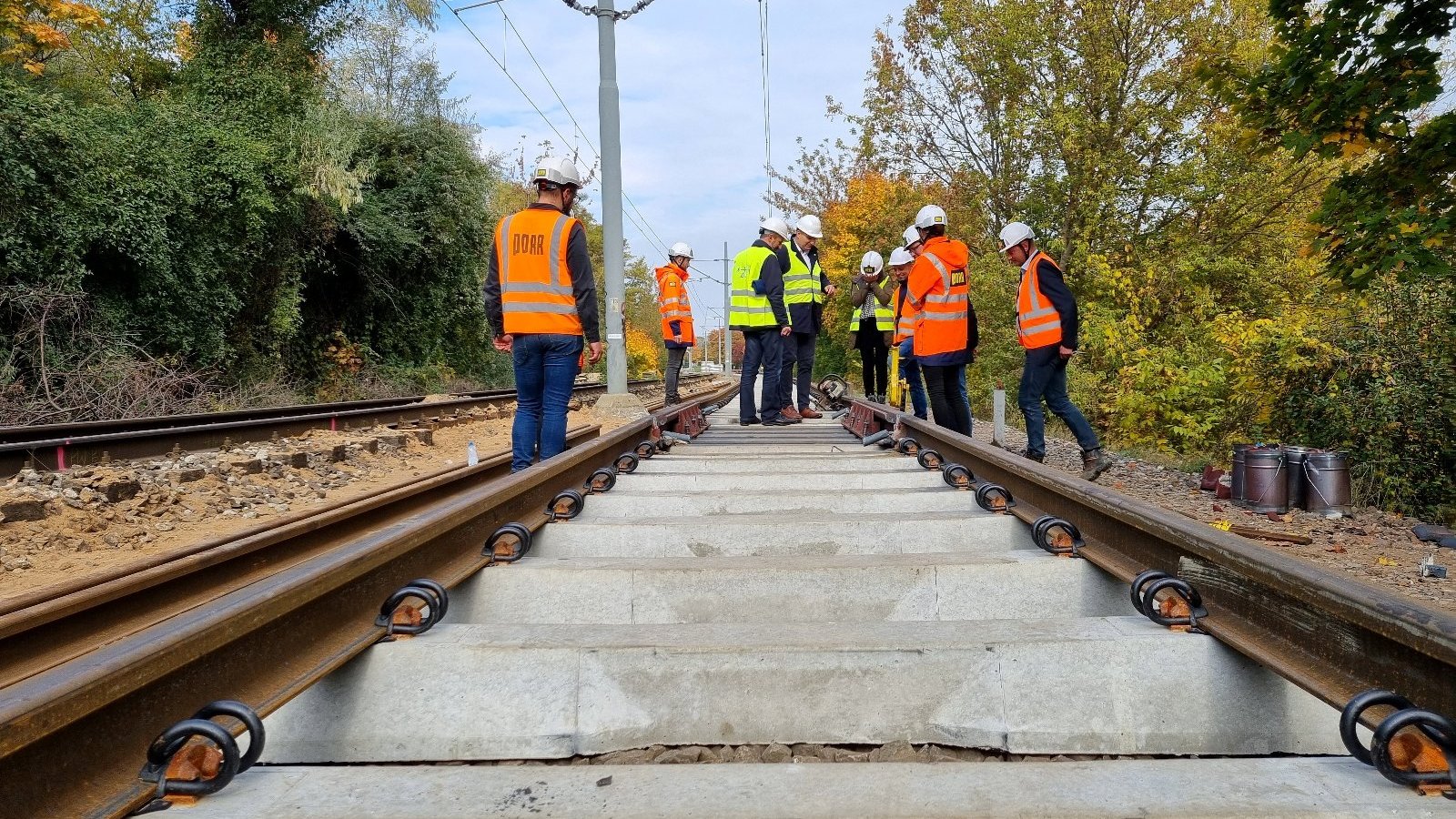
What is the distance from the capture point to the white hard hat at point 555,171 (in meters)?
5.34

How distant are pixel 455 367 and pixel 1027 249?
22285 mm

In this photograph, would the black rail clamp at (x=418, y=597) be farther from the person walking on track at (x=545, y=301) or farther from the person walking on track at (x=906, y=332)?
the person walking on track at (x=906, y=332)

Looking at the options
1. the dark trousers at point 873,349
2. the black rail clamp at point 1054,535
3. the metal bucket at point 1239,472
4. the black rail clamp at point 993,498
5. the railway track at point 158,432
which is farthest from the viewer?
the dark trousers at point 873,349

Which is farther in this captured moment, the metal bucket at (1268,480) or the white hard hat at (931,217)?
the white hard hat at (931,217)

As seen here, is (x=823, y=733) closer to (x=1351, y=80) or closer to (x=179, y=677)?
(x=179, y=677)

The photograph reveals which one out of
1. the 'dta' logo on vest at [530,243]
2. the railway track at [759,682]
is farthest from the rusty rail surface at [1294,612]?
the 'dta' logo on vest at [530,243]

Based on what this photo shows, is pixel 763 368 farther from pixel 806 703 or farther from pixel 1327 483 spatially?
pixel 806 703

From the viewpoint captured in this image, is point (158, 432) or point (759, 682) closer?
point (759, 682)

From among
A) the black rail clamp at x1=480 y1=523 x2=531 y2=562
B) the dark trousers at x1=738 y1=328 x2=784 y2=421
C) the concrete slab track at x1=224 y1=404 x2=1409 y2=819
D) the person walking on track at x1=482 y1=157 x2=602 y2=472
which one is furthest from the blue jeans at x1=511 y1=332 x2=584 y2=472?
the dark trousers at x1=738 y1=328 x2=784 y2=421

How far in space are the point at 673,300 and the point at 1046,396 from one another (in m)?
5.86

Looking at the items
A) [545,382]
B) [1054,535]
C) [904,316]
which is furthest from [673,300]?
[1054,535]

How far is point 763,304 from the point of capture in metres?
8.27

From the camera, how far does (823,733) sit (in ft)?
6.15

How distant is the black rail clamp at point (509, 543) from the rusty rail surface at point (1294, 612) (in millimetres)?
1820
